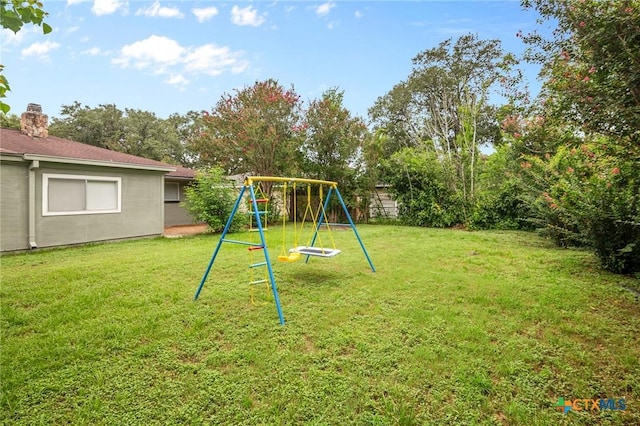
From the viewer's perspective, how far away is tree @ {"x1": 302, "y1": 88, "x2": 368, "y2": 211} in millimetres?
13109

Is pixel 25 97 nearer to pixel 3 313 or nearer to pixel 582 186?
pixel 3 313

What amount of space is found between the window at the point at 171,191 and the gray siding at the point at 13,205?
658cm

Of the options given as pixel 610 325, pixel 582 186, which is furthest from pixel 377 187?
pixel 610 325

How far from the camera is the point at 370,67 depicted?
44.4 feet

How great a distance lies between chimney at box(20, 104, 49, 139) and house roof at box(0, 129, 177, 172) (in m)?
0.19

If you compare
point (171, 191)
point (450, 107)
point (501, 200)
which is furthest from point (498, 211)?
point (171, 191)

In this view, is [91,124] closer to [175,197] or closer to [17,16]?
[175,197]

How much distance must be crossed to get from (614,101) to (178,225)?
14.9 metres

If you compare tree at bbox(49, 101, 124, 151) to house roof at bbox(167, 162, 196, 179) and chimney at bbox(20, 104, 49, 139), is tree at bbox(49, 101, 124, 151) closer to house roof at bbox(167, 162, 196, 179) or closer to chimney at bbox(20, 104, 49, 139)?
house roof at bbox(167, 162, 196, 179)

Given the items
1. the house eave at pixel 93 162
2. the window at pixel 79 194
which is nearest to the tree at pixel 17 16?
the house eave at pixel 93 162

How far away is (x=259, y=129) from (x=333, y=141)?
313cm

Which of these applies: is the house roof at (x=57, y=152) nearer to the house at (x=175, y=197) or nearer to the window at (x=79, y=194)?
the window at (x=79, y=194)

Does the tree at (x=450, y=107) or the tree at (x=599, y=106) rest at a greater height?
the tree at (x=450, y=107)

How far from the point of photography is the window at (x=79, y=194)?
312 inches
